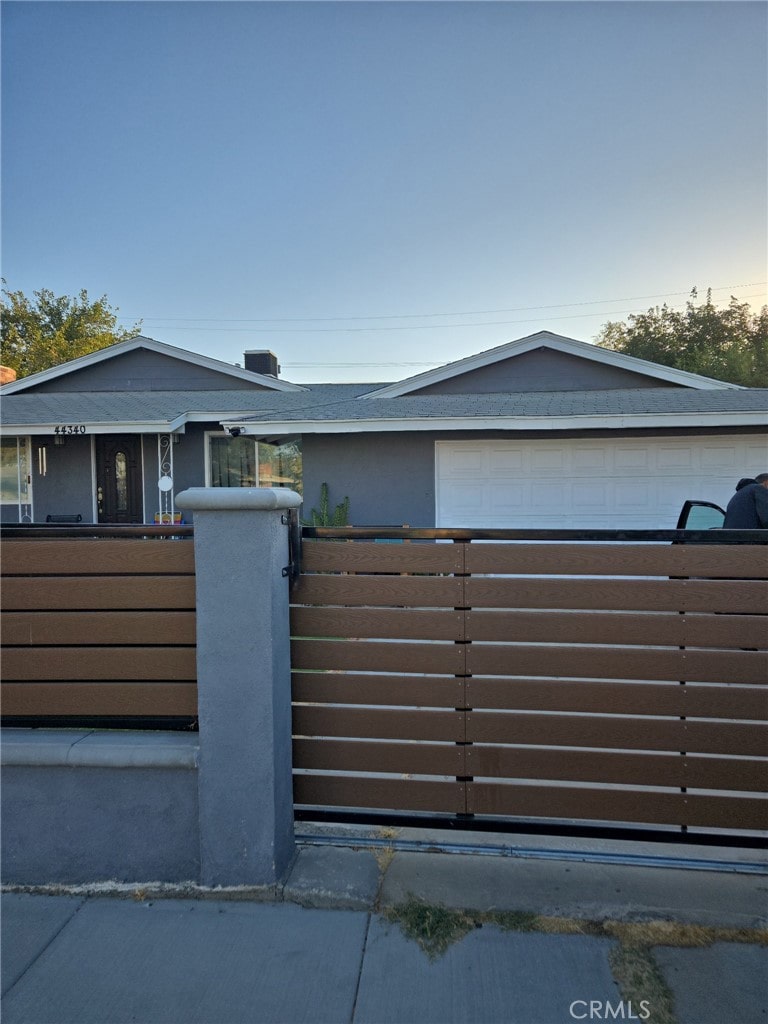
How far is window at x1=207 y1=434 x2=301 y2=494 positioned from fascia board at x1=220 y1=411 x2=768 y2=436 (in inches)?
99.5

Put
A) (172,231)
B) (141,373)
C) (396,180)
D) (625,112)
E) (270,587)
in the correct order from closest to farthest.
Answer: (270,587) < (625,112) < (396,180) < (141,373) < (172,231)

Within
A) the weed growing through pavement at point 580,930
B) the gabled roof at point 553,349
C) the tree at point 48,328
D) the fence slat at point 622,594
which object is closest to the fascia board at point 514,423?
the gabled roof at point 553,349

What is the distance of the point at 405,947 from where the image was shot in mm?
2129

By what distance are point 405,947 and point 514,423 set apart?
26.1 ft

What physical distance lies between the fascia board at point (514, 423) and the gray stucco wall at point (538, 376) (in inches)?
98.3

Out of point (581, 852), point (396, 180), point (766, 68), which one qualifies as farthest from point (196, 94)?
point (581, 852)

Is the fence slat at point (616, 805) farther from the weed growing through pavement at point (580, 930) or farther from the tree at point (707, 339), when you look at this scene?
the tree at point (707, 339)

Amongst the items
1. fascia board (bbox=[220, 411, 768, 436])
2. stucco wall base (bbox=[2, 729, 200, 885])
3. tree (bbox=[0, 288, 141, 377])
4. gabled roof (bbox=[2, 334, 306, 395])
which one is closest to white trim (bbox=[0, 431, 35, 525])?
gabled roof (bbox=[2, 334, 306, 395])

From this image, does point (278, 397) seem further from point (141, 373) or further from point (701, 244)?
point (701, 244)

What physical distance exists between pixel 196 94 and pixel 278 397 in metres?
6.01

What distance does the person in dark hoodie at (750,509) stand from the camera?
190 inches

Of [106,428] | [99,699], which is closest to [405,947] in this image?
[99,699]

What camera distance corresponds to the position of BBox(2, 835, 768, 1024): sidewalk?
1871mm

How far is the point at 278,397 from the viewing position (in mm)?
13500
